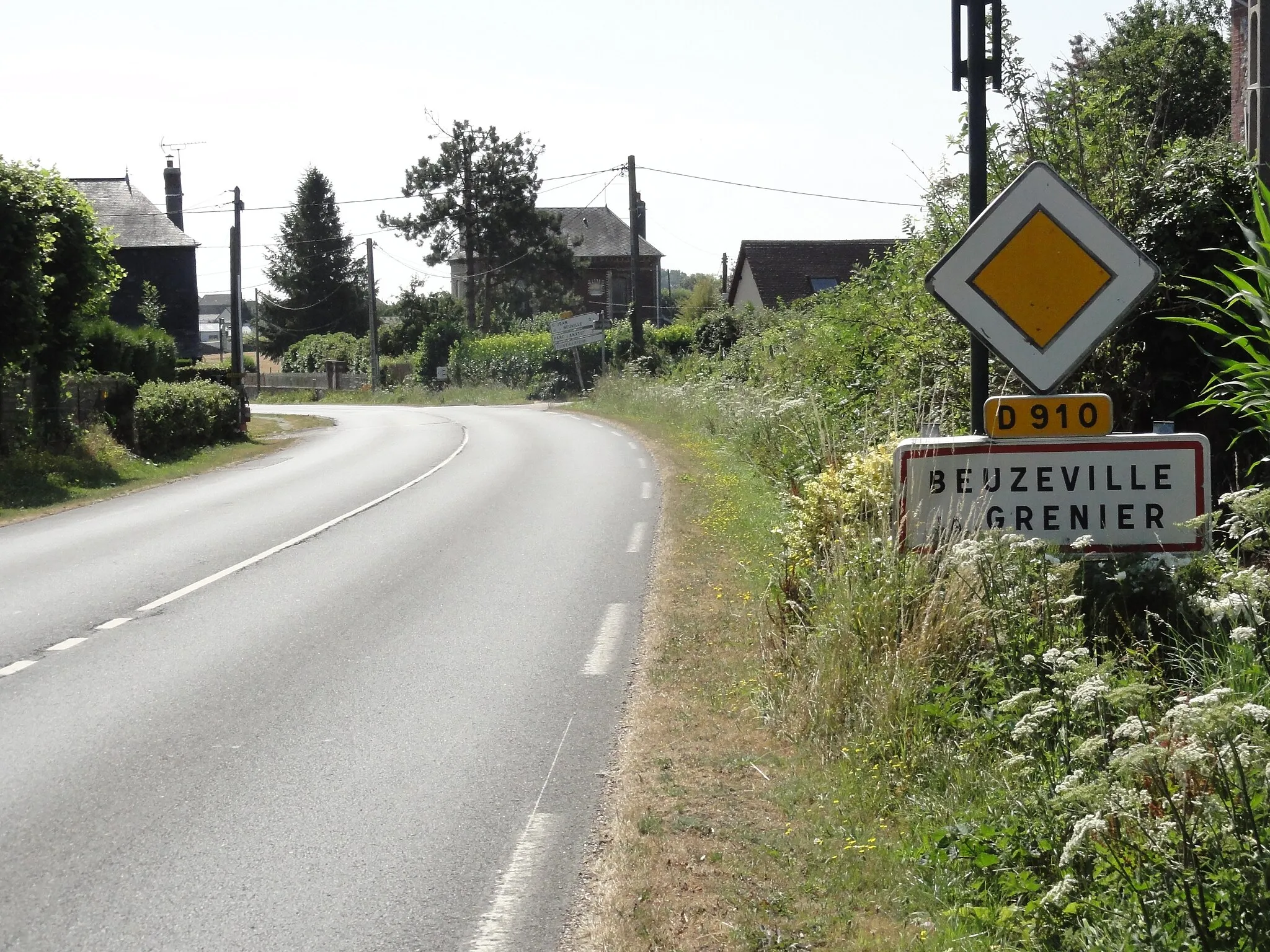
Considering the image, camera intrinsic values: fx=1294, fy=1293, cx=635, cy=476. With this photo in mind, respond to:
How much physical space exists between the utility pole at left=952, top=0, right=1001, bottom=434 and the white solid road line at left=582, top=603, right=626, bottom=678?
3185mm

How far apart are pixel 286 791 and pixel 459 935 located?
1.78m

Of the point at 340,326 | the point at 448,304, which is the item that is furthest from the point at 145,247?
the point at 340,326

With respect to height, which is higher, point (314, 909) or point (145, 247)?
point (145, 247)

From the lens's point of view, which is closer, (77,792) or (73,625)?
(77,792)

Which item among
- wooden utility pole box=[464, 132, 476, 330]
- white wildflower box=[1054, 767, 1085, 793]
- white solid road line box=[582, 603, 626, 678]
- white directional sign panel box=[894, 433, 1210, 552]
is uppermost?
wooden utility pole box=[464, 132, 476, 330]

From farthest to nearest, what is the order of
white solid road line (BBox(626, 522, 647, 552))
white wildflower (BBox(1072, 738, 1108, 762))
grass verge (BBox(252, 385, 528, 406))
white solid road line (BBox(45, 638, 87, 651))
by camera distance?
grass verge (BBox(252, 385, 528, 406))
white solid road line (BBox(626, 522, 647, 552))
white solid road line (BBox(45, 638, 87, 651))
white wildflower (BBox(1072, 738, 1108, 762))

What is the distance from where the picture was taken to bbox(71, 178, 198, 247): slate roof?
186 ft

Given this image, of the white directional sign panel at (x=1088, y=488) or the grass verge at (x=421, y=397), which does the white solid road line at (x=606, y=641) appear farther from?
the grass verge at (x=421, y=397)

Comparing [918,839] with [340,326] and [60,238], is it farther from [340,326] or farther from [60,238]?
[340,326]

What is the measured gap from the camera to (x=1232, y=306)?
323 inches

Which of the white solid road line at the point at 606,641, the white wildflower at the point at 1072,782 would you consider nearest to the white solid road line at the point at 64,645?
the white solid road line at the point at 606,641

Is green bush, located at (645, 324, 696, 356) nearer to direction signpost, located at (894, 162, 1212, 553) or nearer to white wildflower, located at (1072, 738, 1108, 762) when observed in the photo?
direction signpost, located at (894, 162, 1212, 553)

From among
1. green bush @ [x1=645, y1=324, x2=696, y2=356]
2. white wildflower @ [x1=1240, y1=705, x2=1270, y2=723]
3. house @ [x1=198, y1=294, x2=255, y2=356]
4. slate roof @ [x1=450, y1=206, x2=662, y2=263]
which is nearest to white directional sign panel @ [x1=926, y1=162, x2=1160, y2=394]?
white wildflower @ [x1=1240, y1=705, x2=1270, y2=723]

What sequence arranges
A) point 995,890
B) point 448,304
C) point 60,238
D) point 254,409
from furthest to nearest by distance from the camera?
point 448,304 → point 254,409 → point 60,238 → point 995,890
